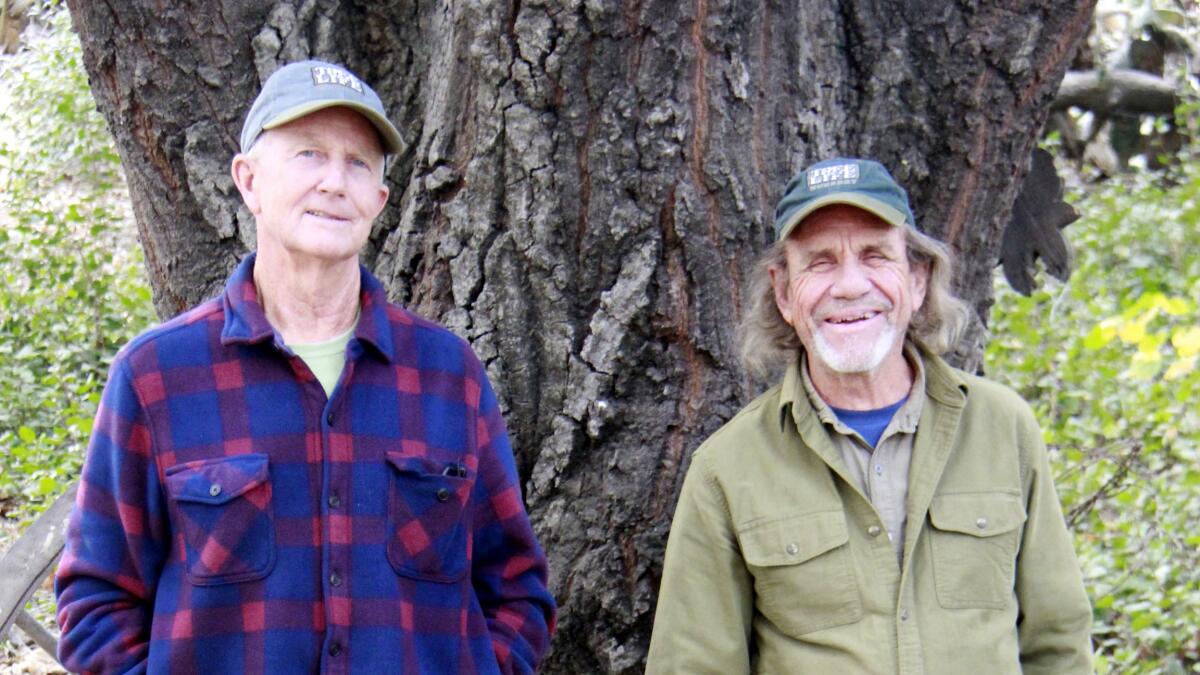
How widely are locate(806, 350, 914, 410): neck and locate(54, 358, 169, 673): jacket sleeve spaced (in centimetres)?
146

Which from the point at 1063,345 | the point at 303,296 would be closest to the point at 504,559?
the point at 303,296

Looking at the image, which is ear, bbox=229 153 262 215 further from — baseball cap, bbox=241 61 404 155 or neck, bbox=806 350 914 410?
neck, bbox=806 350 914 410

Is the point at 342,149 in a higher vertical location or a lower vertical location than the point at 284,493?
higher

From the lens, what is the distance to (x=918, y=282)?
126 inches

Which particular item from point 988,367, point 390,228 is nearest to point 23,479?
point 390,228

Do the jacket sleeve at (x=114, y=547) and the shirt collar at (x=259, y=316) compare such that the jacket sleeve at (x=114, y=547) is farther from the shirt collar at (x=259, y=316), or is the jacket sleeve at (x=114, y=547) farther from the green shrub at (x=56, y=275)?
the green shrub at (x=56, y=275)

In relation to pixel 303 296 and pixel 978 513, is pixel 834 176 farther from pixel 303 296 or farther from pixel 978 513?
pixel 303 296

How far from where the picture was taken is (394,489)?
250cm

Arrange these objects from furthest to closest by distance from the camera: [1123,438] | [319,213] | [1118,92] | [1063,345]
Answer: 1. [1118,92]
2. [1063,345]
3. [1123,438]
4. [319,213]

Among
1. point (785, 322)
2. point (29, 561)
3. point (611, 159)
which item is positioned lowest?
point (29, 561)

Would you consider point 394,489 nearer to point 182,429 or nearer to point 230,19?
point 182,429

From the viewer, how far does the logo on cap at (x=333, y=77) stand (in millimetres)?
2541

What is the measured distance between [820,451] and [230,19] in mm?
1968

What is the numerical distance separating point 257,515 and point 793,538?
1127 millimetres
